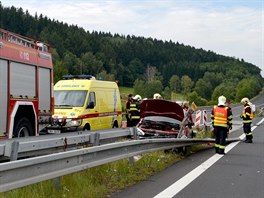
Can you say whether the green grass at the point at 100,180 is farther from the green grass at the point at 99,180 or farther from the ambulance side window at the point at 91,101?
the ambulance side window at the point at 91,101

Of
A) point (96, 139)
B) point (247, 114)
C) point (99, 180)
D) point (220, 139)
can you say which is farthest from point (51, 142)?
point (247, 114)

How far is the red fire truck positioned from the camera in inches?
375

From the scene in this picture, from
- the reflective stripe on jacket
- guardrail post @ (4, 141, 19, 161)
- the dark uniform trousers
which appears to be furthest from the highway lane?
the reflective stripe on jacket

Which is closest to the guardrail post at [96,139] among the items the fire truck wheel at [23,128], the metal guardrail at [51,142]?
the metal guardrail at [51,142]

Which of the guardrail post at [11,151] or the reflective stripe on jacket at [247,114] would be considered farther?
the reflective stripe on jacket at [247,114]

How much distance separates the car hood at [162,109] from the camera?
13.4 meters

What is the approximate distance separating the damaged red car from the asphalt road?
1941 mm

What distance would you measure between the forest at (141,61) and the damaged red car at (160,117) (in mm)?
68783

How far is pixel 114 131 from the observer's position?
335 inches

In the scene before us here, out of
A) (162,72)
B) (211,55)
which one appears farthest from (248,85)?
(211,55)

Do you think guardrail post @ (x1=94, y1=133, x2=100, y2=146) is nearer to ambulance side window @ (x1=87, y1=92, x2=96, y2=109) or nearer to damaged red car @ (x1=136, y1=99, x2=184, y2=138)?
damaged red car @ (x1=136, y1=99, x2=184, y2=138)

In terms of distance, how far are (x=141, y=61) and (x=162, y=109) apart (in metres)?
139

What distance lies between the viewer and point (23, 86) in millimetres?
10422

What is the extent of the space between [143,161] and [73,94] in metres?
7.23
